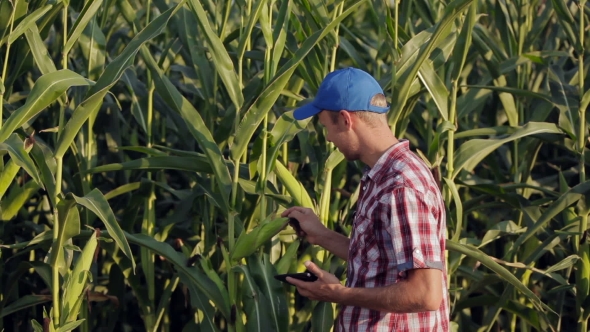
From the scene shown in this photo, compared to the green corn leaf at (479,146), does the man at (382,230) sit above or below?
above

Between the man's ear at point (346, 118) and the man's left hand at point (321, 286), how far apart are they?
1.37 ft

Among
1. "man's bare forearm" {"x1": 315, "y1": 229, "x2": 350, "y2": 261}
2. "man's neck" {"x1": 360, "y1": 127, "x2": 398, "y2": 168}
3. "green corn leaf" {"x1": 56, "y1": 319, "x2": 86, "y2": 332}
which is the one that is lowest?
"green corn leaf" {"x1": 56, "y1": 319, "x2": 86, "y2": 332}

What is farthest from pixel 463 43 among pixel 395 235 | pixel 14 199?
pixel 14 199

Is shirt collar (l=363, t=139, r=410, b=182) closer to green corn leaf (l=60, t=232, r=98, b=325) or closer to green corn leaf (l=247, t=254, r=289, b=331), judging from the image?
green corn leaf (l=247, t=254, r=289, b=331)

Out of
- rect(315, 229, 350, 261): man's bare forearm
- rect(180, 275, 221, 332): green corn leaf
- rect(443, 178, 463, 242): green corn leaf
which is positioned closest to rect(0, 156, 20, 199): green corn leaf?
rect(180, 275, 221, 332): green corn leaf

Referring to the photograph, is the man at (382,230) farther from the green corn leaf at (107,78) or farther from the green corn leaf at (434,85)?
the green corn leaf at (434,85)

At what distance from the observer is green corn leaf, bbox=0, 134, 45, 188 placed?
337 cm

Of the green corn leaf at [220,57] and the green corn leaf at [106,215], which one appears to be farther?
the green corn leaf at [220,57]

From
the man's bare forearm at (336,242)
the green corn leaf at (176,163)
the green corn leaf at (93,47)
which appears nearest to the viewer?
the man's bare forearm at (336,242)

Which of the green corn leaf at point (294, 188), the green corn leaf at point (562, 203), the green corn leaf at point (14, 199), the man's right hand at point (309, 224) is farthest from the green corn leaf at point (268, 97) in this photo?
the green corn leaf at point (562, 203)

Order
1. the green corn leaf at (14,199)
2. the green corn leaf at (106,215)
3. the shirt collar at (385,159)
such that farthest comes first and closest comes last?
the green corn leaf at (14,199)
the green corn leaf at (106,215)
the shirt collar at (385,159)

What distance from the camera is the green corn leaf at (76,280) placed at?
3.66 metres

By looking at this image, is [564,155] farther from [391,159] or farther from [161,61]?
[391,159]

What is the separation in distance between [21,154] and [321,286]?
1.25 meters
